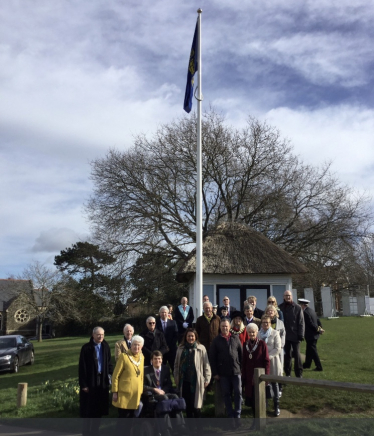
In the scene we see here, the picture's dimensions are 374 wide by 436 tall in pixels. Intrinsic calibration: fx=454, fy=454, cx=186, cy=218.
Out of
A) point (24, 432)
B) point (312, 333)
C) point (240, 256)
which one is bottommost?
point (24, 432)

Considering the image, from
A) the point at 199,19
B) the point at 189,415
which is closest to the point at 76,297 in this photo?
the point at 199,19

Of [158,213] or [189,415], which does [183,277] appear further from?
[189,415]

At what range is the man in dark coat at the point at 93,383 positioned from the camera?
304 inches

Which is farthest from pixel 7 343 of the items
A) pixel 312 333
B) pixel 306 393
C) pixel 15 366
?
pixel 306 393

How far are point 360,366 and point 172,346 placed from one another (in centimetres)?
478

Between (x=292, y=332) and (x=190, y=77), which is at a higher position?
(x=190, y=77)

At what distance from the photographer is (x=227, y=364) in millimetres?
7855

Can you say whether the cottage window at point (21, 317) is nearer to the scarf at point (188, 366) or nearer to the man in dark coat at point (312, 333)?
the man in dark coat at point (312, 333)

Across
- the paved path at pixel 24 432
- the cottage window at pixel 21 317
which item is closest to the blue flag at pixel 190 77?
the paved path at pixel 24 432

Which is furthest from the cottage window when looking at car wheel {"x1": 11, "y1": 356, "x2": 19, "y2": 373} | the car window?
car wheel {"x1": 11, "y1": 356, "x2": 19, "y2": 373}

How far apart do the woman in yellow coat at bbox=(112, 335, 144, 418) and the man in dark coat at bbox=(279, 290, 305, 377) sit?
3955mm

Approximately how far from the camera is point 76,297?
42969 millimetres

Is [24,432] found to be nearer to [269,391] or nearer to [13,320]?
[269,391]

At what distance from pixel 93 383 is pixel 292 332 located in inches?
176
